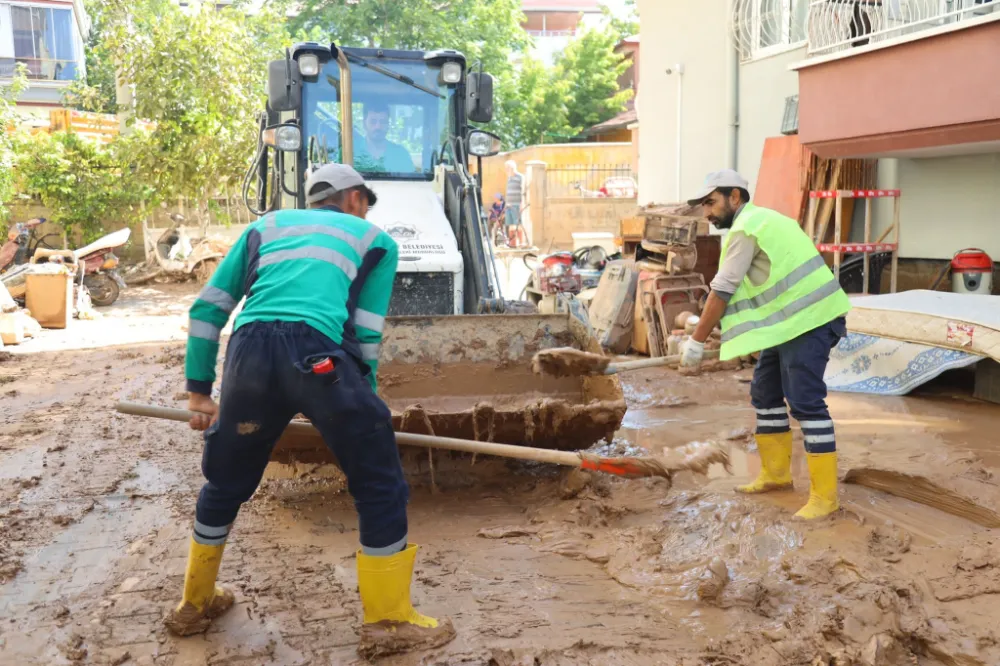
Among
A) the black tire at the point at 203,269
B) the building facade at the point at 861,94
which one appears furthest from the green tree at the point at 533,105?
the building facade at the point at 861,94

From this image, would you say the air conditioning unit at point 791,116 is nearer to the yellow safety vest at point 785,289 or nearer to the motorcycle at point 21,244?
the yellow safety vest at point 785,289

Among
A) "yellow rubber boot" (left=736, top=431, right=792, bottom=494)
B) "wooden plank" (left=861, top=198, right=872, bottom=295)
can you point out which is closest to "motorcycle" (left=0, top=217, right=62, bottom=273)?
"wooden plank" (left=861, top=198, right=872, bottom=295)

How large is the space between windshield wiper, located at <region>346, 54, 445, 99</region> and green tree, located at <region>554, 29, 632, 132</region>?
26.5 m

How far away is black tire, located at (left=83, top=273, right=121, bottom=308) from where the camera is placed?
14.7 metres

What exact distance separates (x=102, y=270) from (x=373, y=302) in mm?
12850

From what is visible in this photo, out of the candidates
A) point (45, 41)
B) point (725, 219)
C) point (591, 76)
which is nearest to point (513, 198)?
point (591, 76)

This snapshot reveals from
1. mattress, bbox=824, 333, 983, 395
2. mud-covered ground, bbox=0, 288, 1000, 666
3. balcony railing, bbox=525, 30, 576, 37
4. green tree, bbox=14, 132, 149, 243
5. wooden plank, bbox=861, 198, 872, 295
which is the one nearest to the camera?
mud-covered ground, bbox=0, 288, 1000, 666

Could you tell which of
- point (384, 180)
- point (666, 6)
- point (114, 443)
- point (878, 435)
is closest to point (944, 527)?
point (878, 435)

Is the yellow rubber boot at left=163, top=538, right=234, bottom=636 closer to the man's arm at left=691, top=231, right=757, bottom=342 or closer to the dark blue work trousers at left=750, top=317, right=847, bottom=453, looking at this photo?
the man's arm at left=691, top=231, right=757, bottom=342

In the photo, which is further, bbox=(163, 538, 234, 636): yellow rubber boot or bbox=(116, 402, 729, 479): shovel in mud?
bbox=(116, 402, 729, 479): shovel in mud

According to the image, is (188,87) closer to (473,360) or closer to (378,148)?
(378,148)

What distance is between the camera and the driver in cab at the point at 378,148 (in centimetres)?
712

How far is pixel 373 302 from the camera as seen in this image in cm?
352

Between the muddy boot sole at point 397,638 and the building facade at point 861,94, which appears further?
the building facade at point 861,94
